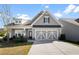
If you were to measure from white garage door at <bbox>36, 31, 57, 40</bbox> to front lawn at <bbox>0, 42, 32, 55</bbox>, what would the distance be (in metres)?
0.94

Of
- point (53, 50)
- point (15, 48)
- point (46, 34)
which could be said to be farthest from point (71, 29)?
point (15, 48)

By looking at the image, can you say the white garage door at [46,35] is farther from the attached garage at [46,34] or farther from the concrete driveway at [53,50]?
the concrete driveway at [53,50]

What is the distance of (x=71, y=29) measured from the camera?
59.4ft

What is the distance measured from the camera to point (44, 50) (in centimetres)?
1323

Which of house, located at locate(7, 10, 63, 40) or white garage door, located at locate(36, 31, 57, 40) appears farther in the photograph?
white garage door, located at locate(36, 31, 57, 40)

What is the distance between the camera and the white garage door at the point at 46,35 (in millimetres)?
15403

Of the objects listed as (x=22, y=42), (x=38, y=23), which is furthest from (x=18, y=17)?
(x=38, y=23)

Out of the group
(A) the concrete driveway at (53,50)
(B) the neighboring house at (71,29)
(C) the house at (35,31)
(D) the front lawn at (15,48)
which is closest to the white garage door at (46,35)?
(C) the house at (35,31)

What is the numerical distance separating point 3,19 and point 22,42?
1.93 meters

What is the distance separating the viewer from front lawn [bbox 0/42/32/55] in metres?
12.6

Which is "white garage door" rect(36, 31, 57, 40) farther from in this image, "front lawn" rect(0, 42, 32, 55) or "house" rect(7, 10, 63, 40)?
"front lawn" rect(0, 42, 32, 55)

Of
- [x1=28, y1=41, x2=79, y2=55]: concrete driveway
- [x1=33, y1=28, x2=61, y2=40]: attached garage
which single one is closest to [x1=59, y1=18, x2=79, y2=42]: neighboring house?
[x1=33, y1=28, x2=61, y2=40]: attached garage

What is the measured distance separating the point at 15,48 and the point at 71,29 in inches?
238
